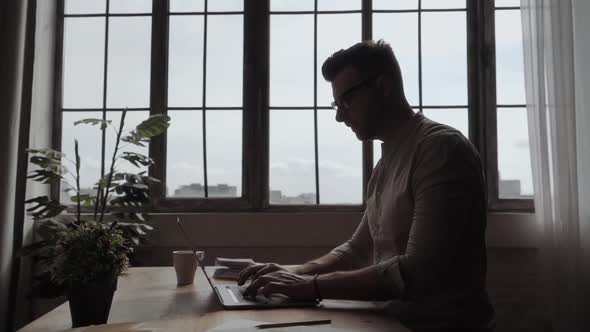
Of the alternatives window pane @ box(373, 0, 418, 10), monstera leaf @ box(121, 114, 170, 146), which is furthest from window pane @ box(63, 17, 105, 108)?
window pane @ box(373, 0, 418, 10)

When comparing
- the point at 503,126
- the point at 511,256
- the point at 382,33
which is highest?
the point at 382,33

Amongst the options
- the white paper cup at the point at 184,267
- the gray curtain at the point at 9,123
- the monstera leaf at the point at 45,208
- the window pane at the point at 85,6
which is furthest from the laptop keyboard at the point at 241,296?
the window pane at the point at 85,6

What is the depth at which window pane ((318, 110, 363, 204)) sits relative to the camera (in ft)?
9.14

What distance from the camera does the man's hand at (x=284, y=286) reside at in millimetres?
1171

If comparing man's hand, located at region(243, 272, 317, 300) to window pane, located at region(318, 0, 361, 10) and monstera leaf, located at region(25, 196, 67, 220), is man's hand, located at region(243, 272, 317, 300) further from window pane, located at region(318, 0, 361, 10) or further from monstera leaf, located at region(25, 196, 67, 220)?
window pane, located at region(318, 0, 361, 10)

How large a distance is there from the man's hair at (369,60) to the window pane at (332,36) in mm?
1272

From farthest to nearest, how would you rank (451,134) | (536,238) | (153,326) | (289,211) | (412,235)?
(289,211), (536,238), (451,134), (412,235), (153,326)

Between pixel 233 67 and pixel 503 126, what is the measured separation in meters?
1.58

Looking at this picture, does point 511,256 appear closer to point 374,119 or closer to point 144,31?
point 374,119

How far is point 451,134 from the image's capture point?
4.40 feet

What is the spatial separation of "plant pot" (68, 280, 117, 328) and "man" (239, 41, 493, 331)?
0.34 meters

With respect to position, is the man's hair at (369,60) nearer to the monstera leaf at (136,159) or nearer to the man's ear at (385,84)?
the man's ear at (385,84)

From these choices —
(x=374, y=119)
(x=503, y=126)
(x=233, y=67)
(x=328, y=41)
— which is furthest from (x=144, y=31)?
(x=503, y=126)

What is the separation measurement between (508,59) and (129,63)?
2208 millimetres
